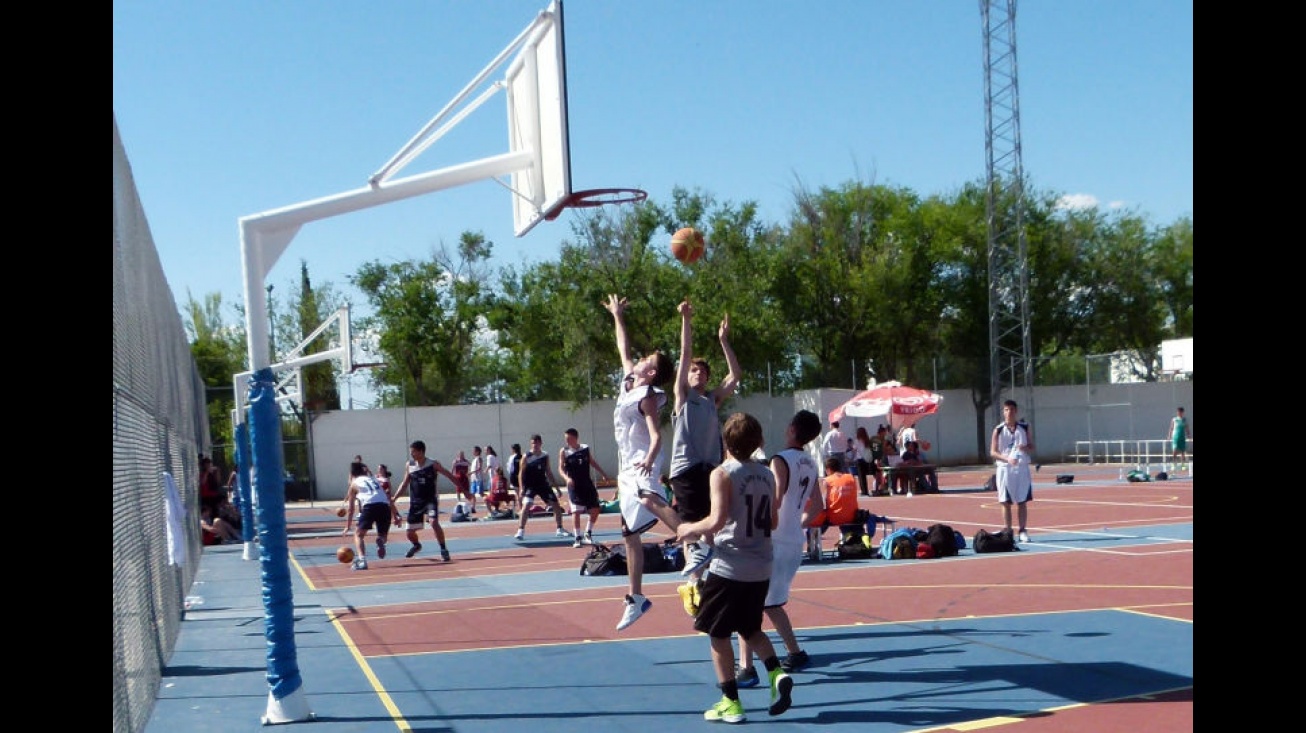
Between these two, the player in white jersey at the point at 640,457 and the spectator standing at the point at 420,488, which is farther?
the spectator standing at the point at 420,488

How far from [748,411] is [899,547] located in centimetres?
2839

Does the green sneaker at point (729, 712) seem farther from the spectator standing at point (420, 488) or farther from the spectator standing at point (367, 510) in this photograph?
the spectator standing at point (420, 488)

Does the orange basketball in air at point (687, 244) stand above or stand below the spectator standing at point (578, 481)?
above

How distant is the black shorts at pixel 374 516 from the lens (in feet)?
58.3

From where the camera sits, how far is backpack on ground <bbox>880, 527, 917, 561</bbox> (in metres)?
15.6

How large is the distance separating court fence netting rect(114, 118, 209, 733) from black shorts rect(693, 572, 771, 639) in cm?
317

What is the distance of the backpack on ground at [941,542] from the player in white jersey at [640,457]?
691cm

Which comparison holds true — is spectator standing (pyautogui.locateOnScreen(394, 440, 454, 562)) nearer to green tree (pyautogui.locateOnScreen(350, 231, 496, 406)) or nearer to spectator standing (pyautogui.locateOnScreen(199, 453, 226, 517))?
spectator standing (pyautogui.locateOnScreen(199, 453, 226, 517))

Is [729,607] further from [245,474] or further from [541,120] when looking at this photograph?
[245,474]

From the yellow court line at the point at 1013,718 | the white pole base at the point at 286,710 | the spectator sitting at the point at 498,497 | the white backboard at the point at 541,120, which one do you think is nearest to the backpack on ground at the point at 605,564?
the white backboard at the point at 541,120

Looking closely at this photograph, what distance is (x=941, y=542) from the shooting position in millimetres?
15531

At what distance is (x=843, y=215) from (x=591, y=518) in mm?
38100
